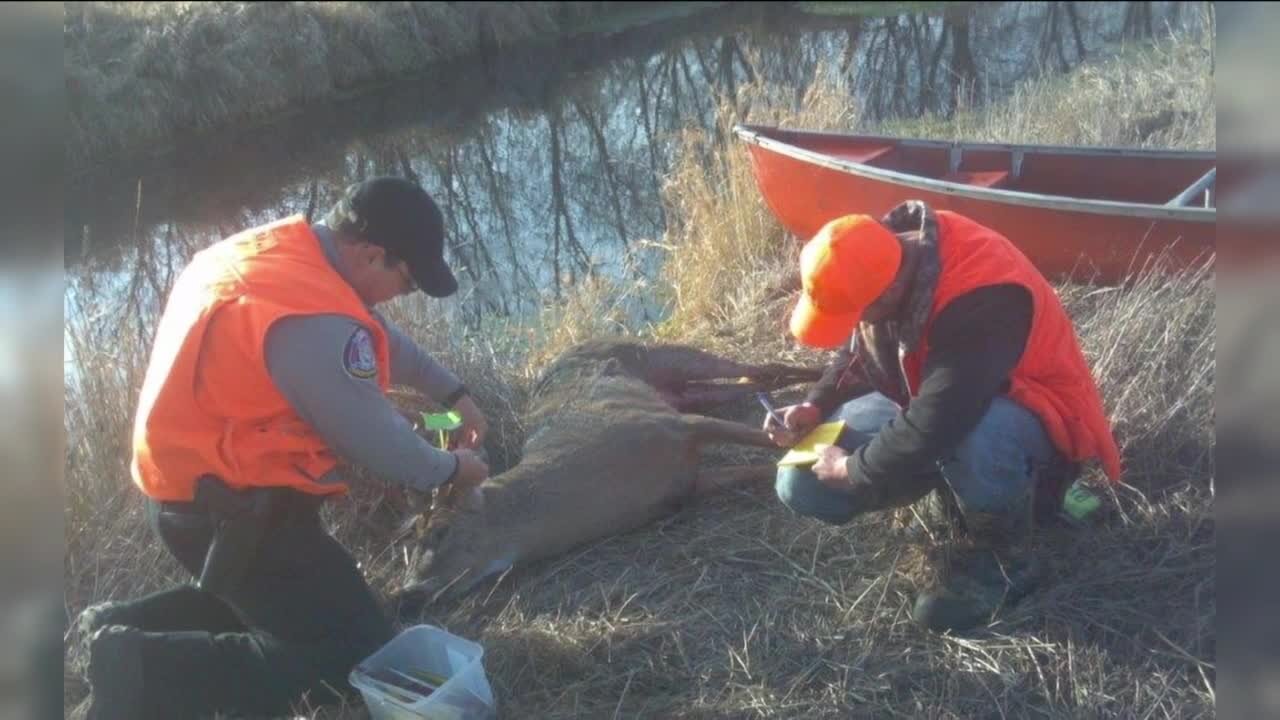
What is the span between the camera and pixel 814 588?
4.11m

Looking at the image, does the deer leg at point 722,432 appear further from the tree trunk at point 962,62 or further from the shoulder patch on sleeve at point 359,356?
the tree trunk at point 962,62

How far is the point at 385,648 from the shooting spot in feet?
12.2

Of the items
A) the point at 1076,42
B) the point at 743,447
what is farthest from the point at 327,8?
the point at 743,447

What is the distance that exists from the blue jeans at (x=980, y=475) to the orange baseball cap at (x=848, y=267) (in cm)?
54

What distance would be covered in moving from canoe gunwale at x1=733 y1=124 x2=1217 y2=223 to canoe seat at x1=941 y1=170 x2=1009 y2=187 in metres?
0.14

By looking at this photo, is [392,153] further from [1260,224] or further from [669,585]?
[1260,224]

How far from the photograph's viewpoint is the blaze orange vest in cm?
334

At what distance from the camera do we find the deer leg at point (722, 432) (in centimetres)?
484

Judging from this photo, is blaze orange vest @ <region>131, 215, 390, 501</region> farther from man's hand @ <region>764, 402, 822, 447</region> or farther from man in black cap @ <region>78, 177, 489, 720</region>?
man's hand @ <region>764, 402, 822, 447</region>

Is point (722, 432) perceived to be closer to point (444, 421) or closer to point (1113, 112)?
point (444, 421)

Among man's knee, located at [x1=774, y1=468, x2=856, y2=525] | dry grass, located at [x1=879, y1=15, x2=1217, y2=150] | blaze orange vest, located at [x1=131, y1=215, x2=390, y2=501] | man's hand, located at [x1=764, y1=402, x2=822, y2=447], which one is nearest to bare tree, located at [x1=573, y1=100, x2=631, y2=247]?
dry grass, located at [x1=879, y1=15, x2=1217, y2=150]

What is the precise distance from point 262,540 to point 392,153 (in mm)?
9575

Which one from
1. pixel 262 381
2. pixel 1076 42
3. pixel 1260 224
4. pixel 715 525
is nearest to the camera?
pixel 1260 224

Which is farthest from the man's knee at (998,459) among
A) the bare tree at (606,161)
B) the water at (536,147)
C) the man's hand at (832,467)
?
the bare tree at (606,161)
